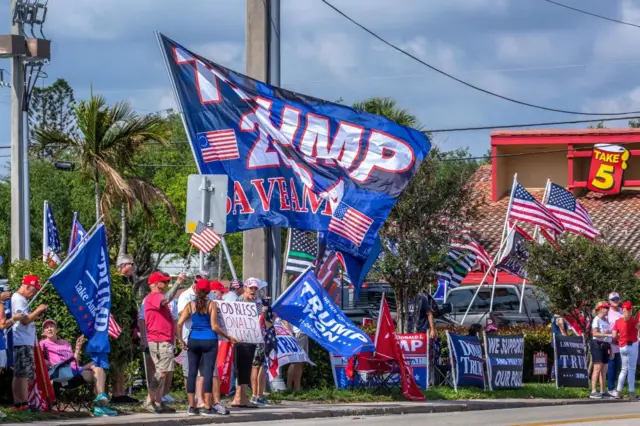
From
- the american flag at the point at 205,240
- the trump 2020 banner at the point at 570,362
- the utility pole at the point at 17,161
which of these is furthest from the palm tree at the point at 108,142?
the trump 2020 banner at the point at 570,362

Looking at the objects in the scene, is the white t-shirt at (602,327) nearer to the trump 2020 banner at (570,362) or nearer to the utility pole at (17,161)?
the trump 2020 banner at (570,362)

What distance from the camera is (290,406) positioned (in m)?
17.9

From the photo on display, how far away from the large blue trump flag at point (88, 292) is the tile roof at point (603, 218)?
73.5ft

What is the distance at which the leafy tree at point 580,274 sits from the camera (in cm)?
2425

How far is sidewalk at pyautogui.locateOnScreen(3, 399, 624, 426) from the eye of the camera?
587 inches

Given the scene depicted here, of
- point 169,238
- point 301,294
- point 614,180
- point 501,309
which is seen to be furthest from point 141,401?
point 169,238

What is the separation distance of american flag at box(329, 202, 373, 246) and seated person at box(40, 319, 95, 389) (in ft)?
15.1

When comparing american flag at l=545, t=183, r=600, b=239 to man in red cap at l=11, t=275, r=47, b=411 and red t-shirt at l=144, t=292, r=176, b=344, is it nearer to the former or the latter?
red t-shirt at l=144, t=292, r=176, b=344

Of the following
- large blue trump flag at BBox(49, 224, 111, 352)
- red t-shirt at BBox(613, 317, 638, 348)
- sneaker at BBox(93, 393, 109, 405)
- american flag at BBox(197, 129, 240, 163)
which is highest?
american flag at BBox(197, 129, 240, 163)

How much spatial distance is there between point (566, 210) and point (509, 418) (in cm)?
1314

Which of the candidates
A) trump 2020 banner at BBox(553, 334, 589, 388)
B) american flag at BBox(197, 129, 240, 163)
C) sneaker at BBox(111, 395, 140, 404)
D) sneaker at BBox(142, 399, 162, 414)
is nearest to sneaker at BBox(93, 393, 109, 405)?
sneaker at BBox(142, 399, 162, 414)

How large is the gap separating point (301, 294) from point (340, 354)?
1.12 m

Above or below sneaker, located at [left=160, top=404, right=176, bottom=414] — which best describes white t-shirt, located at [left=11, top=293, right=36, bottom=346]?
above

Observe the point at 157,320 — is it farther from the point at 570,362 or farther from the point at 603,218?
the point at 603,218
